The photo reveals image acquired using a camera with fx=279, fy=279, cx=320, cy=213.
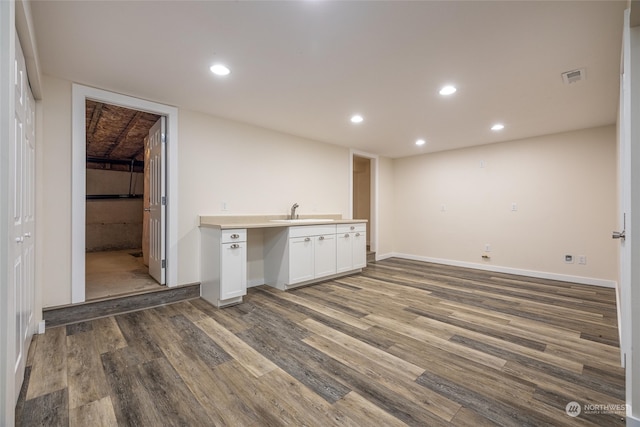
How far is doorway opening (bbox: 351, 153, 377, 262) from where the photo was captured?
5906 mm

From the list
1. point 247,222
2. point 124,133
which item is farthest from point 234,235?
point 124,133

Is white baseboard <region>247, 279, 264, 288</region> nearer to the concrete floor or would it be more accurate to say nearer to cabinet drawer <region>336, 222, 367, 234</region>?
the concrete floor

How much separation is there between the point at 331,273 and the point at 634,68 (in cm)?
350

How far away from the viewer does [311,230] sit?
3.88 meters

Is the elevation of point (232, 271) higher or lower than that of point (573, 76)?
lower

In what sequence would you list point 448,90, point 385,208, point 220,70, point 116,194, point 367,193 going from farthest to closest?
point 116,194 → point 367,193 → point 385,208 → point 448,90 → point 220,70

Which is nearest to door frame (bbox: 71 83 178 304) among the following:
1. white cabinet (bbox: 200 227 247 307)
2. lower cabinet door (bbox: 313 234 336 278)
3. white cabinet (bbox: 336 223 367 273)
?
white cabinet (bbox: 200 227 247 307)

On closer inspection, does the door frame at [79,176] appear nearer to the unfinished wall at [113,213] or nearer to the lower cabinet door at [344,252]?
the lower cabinet door at [344,252]

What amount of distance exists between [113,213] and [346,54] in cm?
706

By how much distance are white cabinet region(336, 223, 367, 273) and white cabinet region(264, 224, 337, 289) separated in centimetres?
13

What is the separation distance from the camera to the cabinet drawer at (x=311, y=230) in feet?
12.1

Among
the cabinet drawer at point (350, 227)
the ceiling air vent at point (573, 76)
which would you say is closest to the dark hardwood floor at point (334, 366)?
the cabinet drawer at point (350, 227)

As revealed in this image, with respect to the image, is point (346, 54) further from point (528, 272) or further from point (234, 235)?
point (528, 272)

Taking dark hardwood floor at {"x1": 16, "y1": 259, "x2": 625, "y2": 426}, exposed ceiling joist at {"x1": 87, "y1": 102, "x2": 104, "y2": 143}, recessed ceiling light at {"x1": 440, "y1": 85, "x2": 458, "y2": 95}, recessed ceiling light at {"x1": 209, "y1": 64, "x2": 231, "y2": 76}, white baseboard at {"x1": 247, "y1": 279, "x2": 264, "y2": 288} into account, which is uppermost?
exposed ceiling joist at {"x1": 87, "y1": 102, "x2": 104, "y2": 143}
